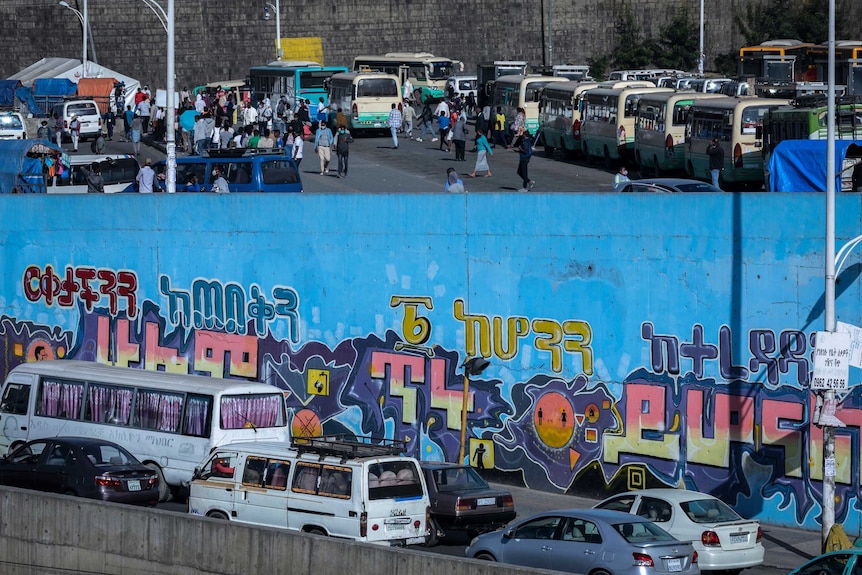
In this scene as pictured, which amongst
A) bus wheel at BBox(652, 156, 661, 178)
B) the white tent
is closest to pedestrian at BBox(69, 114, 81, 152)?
the white tent

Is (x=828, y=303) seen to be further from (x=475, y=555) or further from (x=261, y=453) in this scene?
(x=261, y=453)

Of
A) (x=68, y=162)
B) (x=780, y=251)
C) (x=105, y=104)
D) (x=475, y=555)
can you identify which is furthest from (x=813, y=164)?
(x=105, y=104)

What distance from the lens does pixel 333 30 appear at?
76.7m

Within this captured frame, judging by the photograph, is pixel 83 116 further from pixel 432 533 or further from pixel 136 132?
pixel 432 533

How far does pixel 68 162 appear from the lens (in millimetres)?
38469

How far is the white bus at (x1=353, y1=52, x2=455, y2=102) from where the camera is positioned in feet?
211

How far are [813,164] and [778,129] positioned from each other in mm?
9454

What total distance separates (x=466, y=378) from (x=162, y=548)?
7417 millimetres

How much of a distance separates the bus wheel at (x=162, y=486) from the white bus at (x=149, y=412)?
0.05 ft

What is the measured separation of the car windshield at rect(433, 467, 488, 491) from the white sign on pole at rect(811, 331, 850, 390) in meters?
4.99

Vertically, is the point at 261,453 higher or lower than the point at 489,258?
lower

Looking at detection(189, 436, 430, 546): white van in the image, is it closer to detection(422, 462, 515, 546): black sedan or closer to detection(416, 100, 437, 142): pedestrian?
detection(422, 462, 515, 546): black sedan

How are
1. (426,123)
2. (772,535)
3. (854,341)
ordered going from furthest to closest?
(426,123), (772,535), (854,341)

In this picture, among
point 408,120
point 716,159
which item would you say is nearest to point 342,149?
point 716,159
